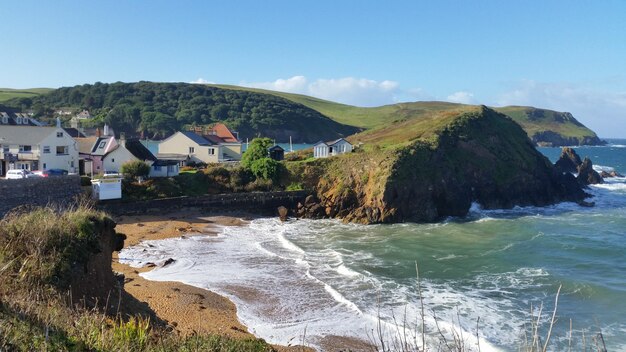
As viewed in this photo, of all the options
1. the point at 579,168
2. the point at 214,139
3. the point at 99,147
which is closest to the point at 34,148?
the point at 99,147

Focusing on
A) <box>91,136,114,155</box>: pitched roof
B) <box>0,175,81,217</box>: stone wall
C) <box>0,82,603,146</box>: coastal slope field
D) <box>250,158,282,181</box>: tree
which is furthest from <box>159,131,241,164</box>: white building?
<box>0,82,603,146</box>: coastal slope field

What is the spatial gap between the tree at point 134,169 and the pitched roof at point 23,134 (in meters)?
6.97

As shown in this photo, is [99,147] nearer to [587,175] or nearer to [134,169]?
[134,169]

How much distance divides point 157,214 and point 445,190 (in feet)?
83.1

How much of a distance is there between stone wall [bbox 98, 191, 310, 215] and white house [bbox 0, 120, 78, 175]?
311 inches

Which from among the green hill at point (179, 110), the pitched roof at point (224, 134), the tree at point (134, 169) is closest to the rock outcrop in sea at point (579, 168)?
the pitched roof at point (224, 134)

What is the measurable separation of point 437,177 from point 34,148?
115 feet

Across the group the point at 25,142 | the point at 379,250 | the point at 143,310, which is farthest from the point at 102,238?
the point at 25,142

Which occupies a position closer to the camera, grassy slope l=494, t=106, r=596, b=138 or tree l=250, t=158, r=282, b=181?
tree l=250, t=158, r=282, b=181

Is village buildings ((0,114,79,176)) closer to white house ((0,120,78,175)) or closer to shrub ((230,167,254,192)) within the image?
white house ((0,120,78,175))

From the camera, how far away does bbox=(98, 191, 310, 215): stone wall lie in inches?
1480

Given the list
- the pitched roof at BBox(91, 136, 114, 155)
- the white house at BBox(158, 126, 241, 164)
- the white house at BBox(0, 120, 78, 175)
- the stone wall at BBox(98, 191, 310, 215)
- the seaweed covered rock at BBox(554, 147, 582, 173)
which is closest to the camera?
the stone wall at BBox(98, 191, 310, 215)

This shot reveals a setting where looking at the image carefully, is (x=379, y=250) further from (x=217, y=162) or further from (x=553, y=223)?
(x=217, y=162)

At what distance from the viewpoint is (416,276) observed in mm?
24891
